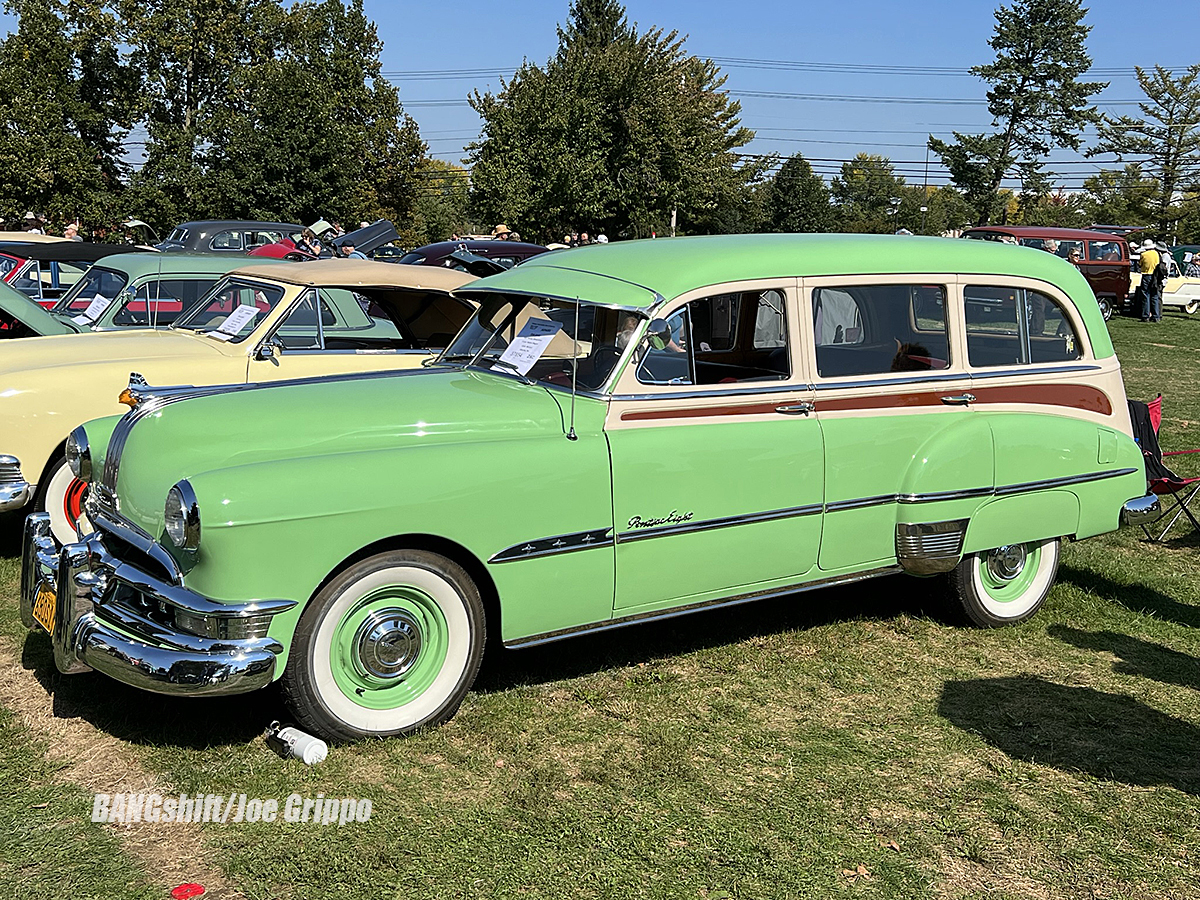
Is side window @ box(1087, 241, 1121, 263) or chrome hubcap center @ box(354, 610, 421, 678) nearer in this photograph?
chrome hubcap center @ box(354, 610, 421, 678)

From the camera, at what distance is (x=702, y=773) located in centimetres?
400

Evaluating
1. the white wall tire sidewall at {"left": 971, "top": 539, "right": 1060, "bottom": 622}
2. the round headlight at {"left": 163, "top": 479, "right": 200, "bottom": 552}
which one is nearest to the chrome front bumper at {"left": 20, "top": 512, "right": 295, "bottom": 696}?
the round headlight at {"left": 163, "top": 479, "right": 200, "bottom": 552}

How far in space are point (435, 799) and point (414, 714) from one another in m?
0.49

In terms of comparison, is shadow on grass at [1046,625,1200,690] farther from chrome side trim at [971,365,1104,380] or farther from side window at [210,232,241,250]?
side window at [210,232,241,250]

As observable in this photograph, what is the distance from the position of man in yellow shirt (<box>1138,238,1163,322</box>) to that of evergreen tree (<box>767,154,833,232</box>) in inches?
1269

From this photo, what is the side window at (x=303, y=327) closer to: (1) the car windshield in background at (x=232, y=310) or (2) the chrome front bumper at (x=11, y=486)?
(1) the car windshield in background at (x=232, y=310)

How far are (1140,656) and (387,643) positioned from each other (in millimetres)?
3585

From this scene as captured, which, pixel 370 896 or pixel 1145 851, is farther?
pixel 1145 851

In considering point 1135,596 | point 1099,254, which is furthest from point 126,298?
point 1099,254

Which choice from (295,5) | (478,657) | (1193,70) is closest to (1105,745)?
(478,657)

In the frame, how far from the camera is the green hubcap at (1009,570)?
5.58 metres

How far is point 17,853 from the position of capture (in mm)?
3352

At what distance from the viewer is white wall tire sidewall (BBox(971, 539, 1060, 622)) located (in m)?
5.59

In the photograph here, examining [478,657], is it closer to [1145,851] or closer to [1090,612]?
[1145,851]
